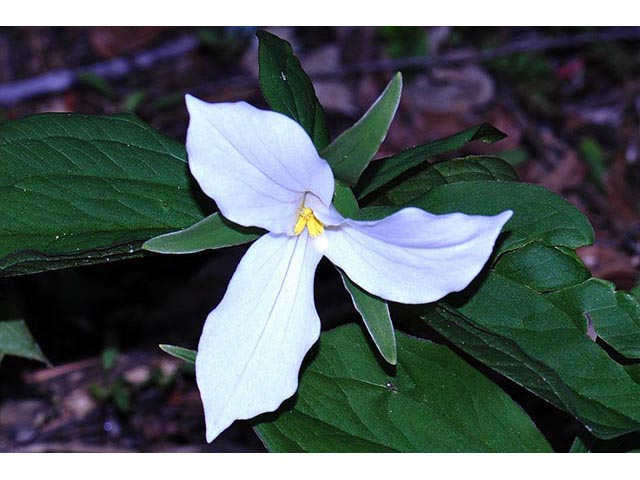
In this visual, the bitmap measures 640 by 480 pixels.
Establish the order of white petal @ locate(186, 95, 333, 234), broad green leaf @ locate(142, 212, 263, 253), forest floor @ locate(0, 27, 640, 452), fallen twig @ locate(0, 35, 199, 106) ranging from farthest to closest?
fallen twig @ locate(0, 35, 199, 106) < forest floor @ locate(0, 27, 640, 452) < broad green leaf @ locate(142, 212, 263, 253) < white petal @ locate(186, 95, 333, 234)

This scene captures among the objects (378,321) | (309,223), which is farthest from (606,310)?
(309,223)

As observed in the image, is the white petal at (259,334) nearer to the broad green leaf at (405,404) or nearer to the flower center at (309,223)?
the flower center at (309,223)

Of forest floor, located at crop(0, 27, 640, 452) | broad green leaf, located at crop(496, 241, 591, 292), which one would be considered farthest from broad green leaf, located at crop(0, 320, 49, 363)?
broad green leaf, located at crop(496, 241, 591, 292)

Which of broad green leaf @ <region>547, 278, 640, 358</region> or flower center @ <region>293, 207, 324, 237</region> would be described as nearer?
flower center @ <region>293, 207, 324, 237</region>

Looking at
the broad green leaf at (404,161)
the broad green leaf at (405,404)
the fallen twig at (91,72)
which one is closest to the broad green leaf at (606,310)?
the broad green leaf at (405,404)

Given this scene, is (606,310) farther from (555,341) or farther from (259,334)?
(259,334)

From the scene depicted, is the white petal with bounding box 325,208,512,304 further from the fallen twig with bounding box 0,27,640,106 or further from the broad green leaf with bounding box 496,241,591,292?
the fallen twig with bounding box 0,27,640,106
